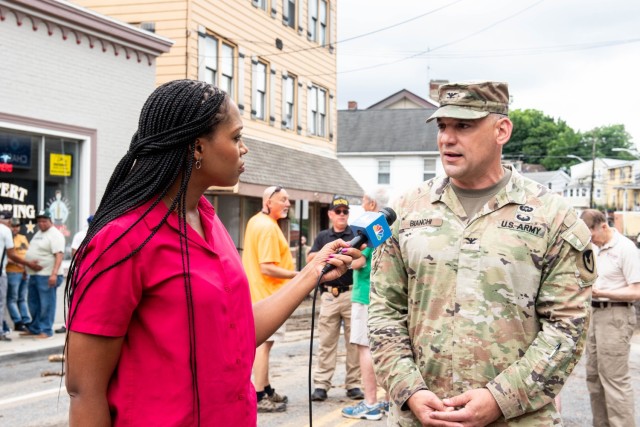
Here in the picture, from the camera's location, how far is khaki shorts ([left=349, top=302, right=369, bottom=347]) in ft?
22.5

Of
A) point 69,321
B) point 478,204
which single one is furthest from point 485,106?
point 69,321

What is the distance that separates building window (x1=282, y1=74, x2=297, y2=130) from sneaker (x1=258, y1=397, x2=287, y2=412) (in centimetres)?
1623

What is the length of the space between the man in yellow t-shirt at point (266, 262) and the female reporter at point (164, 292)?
436 cm

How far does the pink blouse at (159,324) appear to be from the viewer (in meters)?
2.00

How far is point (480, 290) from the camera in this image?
2.82m

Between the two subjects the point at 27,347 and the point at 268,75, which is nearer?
the point at 27,347

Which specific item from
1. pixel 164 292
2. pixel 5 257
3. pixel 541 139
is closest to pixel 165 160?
pixel 164 292

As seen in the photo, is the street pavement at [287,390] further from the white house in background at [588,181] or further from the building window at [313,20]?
the white house in background at [588,181]

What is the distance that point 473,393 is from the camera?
2.75 metres

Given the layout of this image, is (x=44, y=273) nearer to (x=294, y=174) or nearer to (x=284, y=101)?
(x=294, y=174)

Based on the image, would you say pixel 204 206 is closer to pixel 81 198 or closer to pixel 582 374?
pixel 582 374

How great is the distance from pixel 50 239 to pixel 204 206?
381 inches

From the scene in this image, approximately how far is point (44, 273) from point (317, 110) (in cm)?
1545

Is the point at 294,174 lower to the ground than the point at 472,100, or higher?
higher
